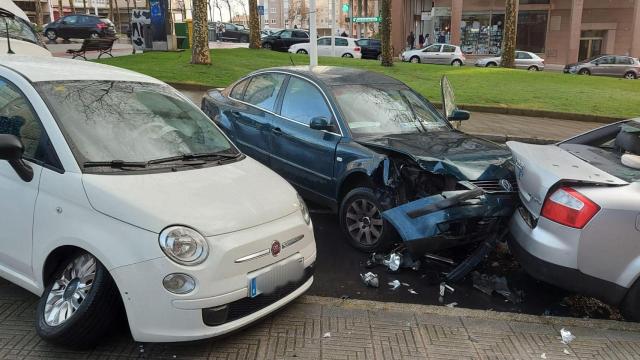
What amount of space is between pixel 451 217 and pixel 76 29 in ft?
102

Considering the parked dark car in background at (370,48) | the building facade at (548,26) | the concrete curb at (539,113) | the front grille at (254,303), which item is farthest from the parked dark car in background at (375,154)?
the building facade at (548,26)

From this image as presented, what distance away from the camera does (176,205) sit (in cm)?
304

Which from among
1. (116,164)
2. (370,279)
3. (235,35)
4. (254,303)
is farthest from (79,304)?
(235,35)

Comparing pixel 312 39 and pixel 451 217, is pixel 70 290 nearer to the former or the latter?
pixel 451 217

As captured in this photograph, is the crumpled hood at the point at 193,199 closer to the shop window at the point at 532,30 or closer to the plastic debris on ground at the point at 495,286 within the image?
the plastic debris on ground at the point at 495,286

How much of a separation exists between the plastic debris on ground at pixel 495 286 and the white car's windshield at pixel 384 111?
1744mm

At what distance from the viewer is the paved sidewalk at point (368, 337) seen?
3.16m

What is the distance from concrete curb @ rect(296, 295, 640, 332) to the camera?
3650 mm

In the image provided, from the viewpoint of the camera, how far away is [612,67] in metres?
29.6

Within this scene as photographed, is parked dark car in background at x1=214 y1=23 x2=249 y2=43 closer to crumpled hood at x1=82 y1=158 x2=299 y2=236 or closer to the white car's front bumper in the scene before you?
crumpled hood at x1=82 y1=158 x2=299 y2=236

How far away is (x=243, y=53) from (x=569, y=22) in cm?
2804

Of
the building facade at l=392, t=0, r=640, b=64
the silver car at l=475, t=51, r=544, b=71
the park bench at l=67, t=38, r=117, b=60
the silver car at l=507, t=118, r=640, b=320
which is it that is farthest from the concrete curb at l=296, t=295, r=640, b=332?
the building facade at l=392, t=0, r=640, b=64

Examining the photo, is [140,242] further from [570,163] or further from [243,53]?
[243,53]

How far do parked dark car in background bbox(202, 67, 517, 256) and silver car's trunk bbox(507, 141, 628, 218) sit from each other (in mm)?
259
